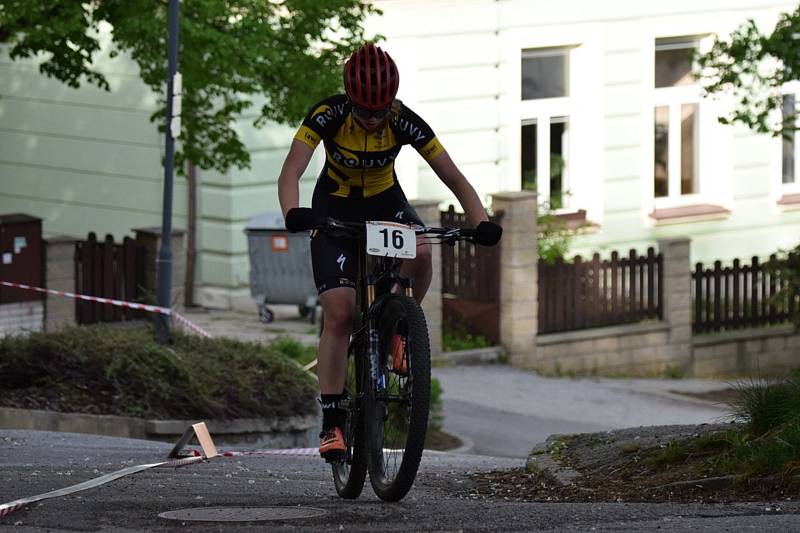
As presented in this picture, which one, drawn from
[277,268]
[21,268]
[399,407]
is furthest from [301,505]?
[277,268]

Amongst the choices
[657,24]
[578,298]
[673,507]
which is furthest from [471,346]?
[673,507]

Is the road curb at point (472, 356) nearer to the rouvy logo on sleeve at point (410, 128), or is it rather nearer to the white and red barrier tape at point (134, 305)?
the white and red barrier tape at point (134, 305)

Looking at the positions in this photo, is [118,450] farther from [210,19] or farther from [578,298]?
[578,298]

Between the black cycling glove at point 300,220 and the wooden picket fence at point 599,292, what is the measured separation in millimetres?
11950

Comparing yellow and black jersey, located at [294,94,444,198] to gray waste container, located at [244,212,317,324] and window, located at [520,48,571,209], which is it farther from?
window, located at [520,48,571,209]

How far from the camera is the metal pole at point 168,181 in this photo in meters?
13.6

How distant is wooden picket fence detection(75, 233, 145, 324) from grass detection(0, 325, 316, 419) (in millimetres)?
3032

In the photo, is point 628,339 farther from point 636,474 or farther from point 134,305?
point 636,474

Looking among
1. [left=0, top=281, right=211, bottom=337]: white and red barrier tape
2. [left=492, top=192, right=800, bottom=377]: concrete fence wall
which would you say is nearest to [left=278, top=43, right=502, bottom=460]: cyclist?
[left=0, top=281, right=211, bottom=337]: white and red barrier tape

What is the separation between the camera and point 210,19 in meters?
14.4

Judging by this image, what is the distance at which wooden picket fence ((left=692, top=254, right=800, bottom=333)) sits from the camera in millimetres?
19734

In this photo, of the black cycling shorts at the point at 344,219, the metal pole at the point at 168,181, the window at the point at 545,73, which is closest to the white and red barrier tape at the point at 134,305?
the metal pole at the point at 168,181

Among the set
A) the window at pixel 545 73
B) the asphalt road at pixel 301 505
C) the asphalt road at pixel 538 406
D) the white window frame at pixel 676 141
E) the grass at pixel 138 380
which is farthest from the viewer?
the white window frame at pixel 676 141

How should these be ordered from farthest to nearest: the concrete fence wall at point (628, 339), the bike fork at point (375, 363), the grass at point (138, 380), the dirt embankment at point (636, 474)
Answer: the concrete fence wall at point (628, 339) → the grass at point (138, 380) → the dirt embankment at point (636, 474) → the bike fork at point (375, 363)
